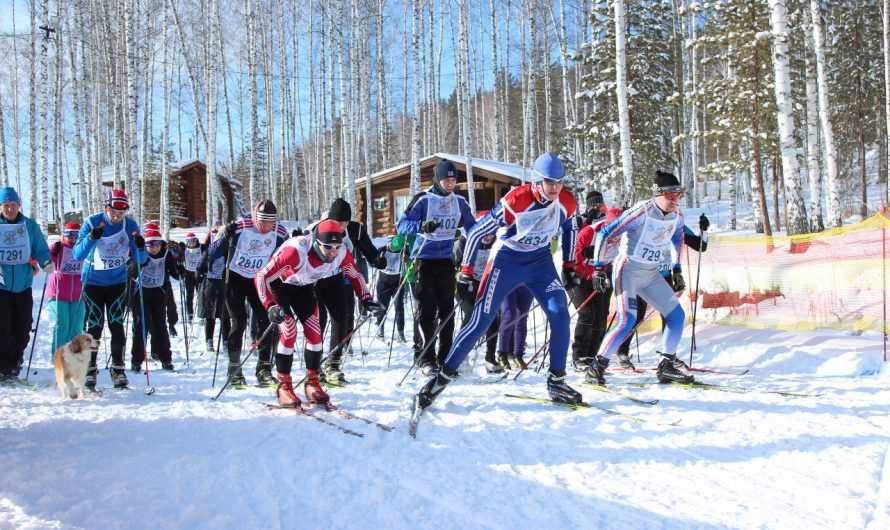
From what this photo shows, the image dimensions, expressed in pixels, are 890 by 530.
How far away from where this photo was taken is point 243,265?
5.91 meters

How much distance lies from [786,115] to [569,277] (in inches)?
353

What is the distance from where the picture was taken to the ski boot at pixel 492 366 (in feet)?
20.8

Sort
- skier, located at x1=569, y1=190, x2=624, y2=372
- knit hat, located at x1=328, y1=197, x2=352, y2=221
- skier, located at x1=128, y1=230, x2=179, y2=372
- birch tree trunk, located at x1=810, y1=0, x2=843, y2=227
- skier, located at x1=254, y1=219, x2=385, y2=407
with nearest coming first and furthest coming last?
skier, located at x1=254, y1=219, x2=385, y2=407
knit hat, located at x1=328, y1=197, x2=352, y2=221
skier, located at x1=569, y1=190, x2=624, y2=372
skier, located at x1=128, y1=230, x2=179, y2=372
birch tree trunk, located at x1=810, y1=0, x2=843, y2=227

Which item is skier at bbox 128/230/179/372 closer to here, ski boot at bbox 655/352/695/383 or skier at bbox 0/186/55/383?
skier at bbox 0/186/55/383

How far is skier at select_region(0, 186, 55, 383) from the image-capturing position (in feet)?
19.4

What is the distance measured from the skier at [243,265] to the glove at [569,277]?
2.98 meters

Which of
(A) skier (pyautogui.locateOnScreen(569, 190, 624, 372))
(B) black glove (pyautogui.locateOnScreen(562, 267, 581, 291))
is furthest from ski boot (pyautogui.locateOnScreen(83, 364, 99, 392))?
(A) skier (pyautogui.locateOnScreen(569, 190, 624, 372))

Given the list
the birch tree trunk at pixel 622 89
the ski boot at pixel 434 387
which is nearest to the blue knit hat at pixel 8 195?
the ski boot at pixel 434 387

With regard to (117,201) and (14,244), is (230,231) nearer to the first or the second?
(117,201)

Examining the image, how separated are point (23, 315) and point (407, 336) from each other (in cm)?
619

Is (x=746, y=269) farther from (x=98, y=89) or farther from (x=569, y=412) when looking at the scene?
(x=98, y=89)

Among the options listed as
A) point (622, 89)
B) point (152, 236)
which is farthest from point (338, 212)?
point (622, 89)

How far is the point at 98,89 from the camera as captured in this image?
2375 cm

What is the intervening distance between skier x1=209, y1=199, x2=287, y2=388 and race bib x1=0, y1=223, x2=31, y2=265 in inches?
75.0
